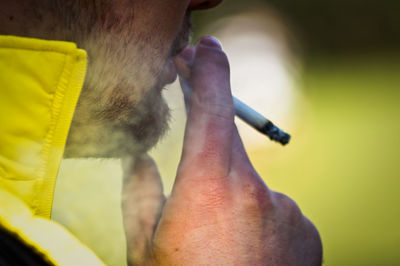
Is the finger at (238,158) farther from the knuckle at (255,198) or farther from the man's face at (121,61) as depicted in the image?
the man's face at (121,61)

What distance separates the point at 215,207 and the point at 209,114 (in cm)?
16

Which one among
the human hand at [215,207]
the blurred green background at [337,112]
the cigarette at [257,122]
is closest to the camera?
the human hand at [215,207]

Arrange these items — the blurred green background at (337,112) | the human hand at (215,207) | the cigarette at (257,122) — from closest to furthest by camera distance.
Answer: the human hand at (215,207)
the cigarette at (257,122)
the blurred green background at (337,112)

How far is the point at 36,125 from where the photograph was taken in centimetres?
40

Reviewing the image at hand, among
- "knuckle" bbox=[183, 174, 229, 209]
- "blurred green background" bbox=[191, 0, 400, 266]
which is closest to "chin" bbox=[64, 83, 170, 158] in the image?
"knuckle" bbox=[183, 174, 229, 209]

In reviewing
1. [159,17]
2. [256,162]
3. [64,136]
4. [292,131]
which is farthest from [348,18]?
[64,136]

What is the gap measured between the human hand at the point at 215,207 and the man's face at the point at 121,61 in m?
0.06

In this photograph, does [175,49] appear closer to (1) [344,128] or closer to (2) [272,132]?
(2) [272,132]

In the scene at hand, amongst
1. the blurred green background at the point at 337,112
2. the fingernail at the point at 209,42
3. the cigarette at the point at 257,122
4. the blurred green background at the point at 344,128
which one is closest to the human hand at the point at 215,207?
the fingernail at the point at 209,42

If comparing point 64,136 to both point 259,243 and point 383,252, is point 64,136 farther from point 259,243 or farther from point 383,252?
point 383,252

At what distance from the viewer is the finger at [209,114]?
53 centimetres

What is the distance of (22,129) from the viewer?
393 millimetres

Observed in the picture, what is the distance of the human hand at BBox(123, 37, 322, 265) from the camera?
504 mm

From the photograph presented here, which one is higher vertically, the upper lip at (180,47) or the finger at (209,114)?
the upper lip at (180,47)
